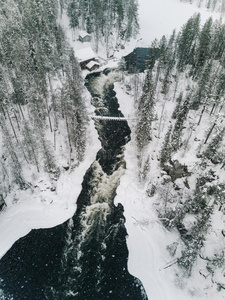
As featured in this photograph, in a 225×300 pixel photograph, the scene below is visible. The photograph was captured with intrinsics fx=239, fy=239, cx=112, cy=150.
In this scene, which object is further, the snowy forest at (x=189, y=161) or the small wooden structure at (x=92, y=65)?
the small wooden structure at (x=92, y=65)

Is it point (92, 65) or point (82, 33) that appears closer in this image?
point (92, 65)

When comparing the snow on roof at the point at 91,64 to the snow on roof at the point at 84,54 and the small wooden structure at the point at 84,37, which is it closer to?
the snow on roof at the point at 84,54

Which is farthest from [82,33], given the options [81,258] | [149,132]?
[81,258]

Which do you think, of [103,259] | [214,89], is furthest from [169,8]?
[103,259]

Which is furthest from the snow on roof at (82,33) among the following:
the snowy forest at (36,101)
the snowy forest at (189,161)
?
the snowy forest at (189,161)

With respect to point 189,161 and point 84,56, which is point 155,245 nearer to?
point 189,161

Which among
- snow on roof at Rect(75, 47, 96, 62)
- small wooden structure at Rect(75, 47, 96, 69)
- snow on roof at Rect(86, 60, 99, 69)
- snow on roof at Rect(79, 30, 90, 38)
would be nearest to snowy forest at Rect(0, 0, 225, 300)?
small wooden structure at Rect(75, 47, 96, 69)

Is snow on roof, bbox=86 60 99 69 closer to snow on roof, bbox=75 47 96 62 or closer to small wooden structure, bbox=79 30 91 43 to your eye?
snow on roof, bbox=75 47 96 62

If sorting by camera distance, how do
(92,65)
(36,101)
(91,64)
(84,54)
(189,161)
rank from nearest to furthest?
(189,161) < (36,101) < (92,65) < (91,64) < (84,54)
